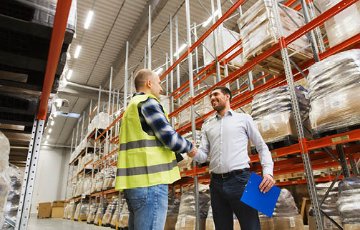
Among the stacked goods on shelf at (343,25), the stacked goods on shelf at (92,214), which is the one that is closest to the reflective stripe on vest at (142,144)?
the stacked goods on shelf at (343,25)

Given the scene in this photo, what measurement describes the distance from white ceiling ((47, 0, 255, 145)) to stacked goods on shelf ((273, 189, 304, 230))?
6.33 meters

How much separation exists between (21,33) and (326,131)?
9.55 feet

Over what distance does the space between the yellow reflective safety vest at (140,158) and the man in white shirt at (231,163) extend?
0.49 metres

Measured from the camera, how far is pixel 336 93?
2922 mm

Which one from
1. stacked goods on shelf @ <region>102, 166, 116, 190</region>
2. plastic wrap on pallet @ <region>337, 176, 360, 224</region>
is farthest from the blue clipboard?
stacked goods on shelf @ <region>102, 166, 116, 190</region>

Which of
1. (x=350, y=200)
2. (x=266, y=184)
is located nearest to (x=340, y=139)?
(x=350, y=200)

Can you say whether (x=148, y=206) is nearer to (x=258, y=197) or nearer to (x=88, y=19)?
(x=258, y=197)

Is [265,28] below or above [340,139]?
above

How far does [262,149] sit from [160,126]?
138 cm

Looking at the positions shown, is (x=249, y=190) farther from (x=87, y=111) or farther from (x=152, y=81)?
(x=87, y=111)

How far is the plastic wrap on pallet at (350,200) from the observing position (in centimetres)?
263

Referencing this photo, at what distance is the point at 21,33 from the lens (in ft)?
5.37

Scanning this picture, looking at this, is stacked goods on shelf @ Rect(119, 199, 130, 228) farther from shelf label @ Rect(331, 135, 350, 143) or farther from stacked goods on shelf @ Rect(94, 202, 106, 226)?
shelf label @ Rect(331, 135, 350, 143)

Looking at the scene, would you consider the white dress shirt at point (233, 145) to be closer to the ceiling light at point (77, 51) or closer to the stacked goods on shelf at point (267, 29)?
the stacked goods on shelf at point (267, 29)
